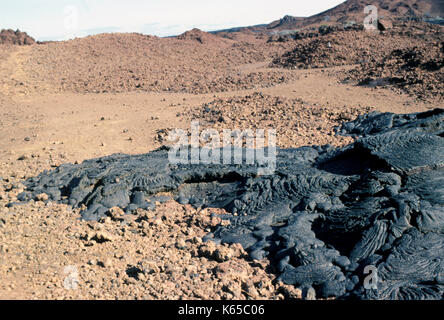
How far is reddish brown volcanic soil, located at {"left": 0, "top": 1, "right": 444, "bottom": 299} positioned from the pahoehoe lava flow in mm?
289

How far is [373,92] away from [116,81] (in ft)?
31.0

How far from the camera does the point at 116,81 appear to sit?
14.1 metres

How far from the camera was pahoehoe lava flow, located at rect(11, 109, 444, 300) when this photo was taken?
3236 mm

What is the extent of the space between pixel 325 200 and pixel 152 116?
6624mm

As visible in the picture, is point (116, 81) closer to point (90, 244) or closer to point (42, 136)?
point (42, 136)
